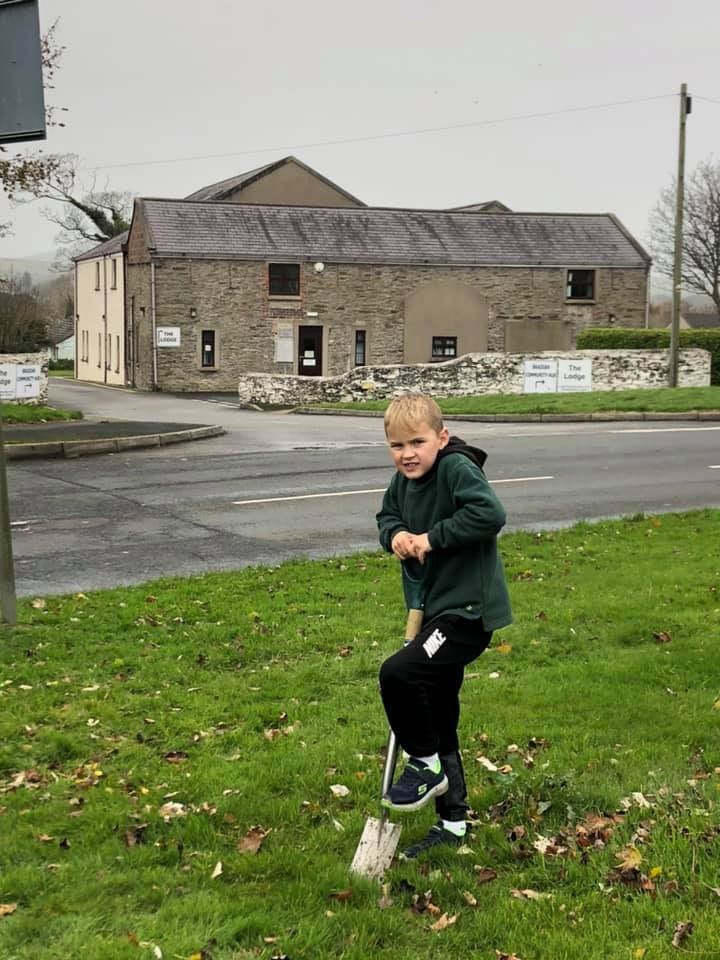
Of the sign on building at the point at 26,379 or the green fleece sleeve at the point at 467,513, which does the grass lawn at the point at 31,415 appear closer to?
the sign on building at the point at 26,379

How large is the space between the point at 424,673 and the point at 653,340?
37708mm

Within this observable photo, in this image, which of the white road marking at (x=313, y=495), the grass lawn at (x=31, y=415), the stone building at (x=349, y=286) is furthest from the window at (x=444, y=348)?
the white road marking at (x=313, y=495)

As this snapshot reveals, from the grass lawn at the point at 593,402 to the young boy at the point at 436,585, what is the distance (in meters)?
24.3

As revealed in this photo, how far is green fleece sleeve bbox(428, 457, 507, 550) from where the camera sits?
3.81 m

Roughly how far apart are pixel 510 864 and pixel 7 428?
2077cm

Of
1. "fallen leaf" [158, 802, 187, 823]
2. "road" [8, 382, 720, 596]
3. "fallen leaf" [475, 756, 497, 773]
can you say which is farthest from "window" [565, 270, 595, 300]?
"fallen leaf" [158, 802, 187, 823]

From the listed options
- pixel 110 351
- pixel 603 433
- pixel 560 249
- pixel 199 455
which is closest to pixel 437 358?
pixel 560 249

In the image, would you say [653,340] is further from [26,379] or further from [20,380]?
[20,380]

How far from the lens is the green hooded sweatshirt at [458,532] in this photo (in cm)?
384

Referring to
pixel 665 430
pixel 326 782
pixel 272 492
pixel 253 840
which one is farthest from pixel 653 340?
pixel 253 840

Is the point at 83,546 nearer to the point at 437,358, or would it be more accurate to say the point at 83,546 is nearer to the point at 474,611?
the point at 474,611

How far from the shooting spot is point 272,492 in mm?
14852

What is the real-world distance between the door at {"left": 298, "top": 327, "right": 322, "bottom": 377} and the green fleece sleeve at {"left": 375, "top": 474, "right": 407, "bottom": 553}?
43738mm

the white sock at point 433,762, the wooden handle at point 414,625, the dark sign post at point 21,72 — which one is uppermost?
the dark sign post at point 21,72
